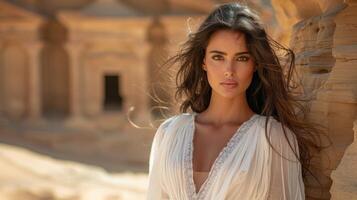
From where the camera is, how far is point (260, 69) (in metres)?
2.88

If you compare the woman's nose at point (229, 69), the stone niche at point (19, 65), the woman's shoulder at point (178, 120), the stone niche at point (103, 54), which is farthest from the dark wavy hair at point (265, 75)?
the stone niche at point (19, 65)

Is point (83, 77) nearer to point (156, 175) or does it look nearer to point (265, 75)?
point (156, 175)

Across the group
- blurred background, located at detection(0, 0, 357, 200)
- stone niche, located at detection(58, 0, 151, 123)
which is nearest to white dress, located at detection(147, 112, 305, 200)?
blurred background, located at detection(0, 0, 357, 200)

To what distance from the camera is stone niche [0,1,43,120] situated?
2091 centimetres

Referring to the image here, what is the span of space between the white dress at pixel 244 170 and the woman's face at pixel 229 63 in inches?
7.3

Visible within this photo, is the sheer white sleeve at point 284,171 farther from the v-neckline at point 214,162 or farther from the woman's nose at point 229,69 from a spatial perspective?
the woman's nose at point 229,69

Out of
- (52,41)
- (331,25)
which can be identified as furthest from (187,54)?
(52,41)

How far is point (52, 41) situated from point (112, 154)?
17.6 feet

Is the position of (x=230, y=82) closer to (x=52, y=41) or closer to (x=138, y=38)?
(x=138, y=38)

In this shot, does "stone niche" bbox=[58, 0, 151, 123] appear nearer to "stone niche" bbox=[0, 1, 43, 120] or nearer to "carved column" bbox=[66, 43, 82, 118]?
"carved column" bbox=[66, 43, 82, 118]

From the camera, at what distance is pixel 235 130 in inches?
116

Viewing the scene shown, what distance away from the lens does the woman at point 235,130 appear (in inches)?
107

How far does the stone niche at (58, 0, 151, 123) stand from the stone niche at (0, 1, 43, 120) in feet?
3.90

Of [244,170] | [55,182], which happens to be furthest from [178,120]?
[55,182]
